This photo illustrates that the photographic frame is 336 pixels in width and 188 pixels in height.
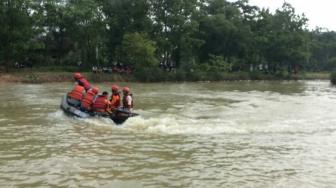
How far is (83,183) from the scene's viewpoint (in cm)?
950

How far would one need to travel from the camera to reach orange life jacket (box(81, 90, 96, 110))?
17.9m

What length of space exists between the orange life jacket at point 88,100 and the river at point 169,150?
1.96 ft

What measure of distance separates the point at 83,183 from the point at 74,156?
8.01 ft

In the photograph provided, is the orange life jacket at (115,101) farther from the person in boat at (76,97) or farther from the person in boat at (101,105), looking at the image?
the person in boat at (76,97)

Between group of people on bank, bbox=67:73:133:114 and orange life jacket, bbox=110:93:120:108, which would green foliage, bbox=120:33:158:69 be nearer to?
group of people on bank, bbox=67:73:133:114

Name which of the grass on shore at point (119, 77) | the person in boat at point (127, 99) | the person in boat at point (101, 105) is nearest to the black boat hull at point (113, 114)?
the person in boat at point (101, 105)

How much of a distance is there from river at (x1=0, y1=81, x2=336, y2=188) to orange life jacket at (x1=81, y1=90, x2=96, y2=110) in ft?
1.96

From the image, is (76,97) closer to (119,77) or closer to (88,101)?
(88,101)

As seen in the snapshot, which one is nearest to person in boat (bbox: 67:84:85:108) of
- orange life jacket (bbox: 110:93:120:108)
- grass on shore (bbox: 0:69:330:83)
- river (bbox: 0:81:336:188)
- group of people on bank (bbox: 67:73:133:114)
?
group of people on bank (bbox: 67:73:133:114)

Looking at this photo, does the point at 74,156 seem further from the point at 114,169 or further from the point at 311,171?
the point at 311,171

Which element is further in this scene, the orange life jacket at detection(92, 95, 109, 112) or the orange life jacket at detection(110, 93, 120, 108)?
the orange life jacket at detection(110, 93, 120, 108)

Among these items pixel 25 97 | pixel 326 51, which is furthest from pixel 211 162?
pixel 326 51

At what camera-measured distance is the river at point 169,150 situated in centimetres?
998

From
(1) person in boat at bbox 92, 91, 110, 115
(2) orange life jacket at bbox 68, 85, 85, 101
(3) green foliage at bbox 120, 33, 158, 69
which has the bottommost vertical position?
(1) person in boat at bbox 92, 91, 110, 115
